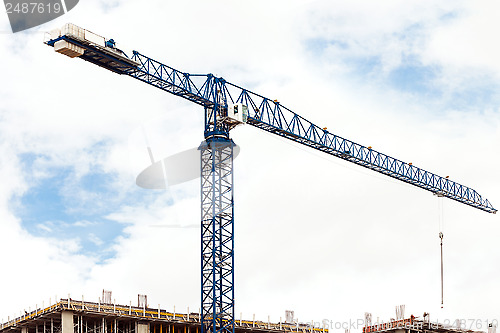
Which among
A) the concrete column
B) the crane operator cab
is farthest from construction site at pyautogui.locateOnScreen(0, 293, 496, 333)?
the crane operator cab

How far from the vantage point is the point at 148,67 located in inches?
4572

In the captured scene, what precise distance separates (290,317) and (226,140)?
107ft

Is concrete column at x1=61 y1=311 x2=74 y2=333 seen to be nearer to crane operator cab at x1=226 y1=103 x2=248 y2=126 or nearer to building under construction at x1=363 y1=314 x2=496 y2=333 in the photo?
crane operator cab at x1=226 y1=103 x2=248 y2=126

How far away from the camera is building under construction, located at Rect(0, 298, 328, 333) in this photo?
10950 cm

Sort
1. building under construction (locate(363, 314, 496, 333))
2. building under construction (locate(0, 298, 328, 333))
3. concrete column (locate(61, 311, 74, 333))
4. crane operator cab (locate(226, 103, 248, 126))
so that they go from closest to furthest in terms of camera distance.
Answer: concrete column (locate(61, 311, 74, 333)), building under construction (locate(0, 298, 328, 333)), crane operator cab (locate(226, 103, 248, 126)), building under construction (locate(363, 314, 496, 333))

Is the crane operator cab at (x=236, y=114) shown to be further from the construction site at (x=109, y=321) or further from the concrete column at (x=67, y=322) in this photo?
the concrete column at (x=67, y=322)

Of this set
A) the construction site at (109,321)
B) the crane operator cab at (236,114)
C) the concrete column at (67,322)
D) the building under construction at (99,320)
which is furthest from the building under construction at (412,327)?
the concrete column at (67,322)

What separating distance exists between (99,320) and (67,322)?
592 centimetres

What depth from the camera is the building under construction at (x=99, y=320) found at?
110m

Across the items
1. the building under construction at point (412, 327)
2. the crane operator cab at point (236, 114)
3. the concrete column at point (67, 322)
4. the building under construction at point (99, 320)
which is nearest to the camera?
the concrete column at point (67, 322)

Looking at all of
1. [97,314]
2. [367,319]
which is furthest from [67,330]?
[367,319]

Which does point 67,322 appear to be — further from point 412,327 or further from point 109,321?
point 412,327

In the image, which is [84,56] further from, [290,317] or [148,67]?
[290,317]

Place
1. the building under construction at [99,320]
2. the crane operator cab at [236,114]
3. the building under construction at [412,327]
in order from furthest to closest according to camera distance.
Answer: the building under construction at [412,327]
the crane operator cab at [236,114]
the building under construction at [99,320]
